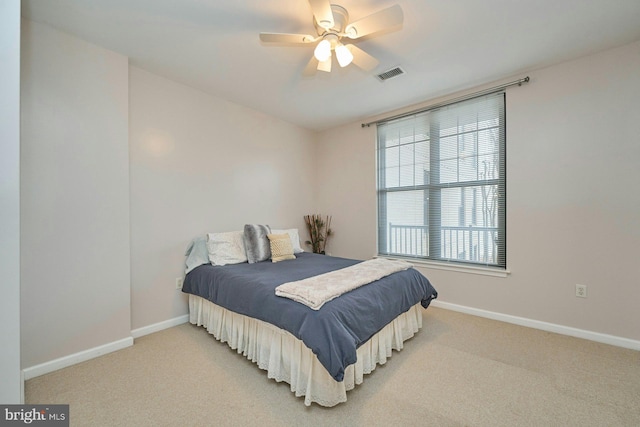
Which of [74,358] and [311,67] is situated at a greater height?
[311,67]

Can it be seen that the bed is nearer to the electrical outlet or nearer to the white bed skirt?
the white bed skirt

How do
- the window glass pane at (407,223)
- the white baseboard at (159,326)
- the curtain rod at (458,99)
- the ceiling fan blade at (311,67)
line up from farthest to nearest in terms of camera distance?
the window glass pane at (407,223), the curtain rod at (458,99), the white baseboard at (159,326), the ceiling fan blade at (311,67)

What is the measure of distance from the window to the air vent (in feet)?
3.03

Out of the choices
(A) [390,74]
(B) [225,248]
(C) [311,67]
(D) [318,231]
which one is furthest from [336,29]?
(D) [318,231]

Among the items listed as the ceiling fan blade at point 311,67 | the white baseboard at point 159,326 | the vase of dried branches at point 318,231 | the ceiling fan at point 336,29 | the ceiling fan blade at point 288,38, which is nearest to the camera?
the ceiling fan at point 336,29

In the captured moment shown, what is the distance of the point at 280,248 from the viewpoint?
3.13 meters

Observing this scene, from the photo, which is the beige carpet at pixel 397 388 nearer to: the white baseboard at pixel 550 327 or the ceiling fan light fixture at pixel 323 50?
the white baseboard at pixel 550 327

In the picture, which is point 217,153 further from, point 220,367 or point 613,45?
point 613,45

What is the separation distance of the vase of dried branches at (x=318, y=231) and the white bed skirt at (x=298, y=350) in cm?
207

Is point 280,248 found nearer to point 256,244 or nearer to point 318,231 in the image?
point 256,244

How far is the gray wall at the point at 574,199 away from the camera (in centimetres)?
232

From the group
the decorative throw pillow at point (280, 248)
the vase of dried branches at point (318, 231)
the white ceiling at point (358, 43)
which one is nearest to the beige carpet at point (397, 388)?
the decorative throw pillow at point (280, 248)

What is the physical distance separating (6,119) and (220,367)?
1947 mm

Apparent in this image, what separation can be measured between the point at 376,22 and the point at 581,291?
3.00 metres
